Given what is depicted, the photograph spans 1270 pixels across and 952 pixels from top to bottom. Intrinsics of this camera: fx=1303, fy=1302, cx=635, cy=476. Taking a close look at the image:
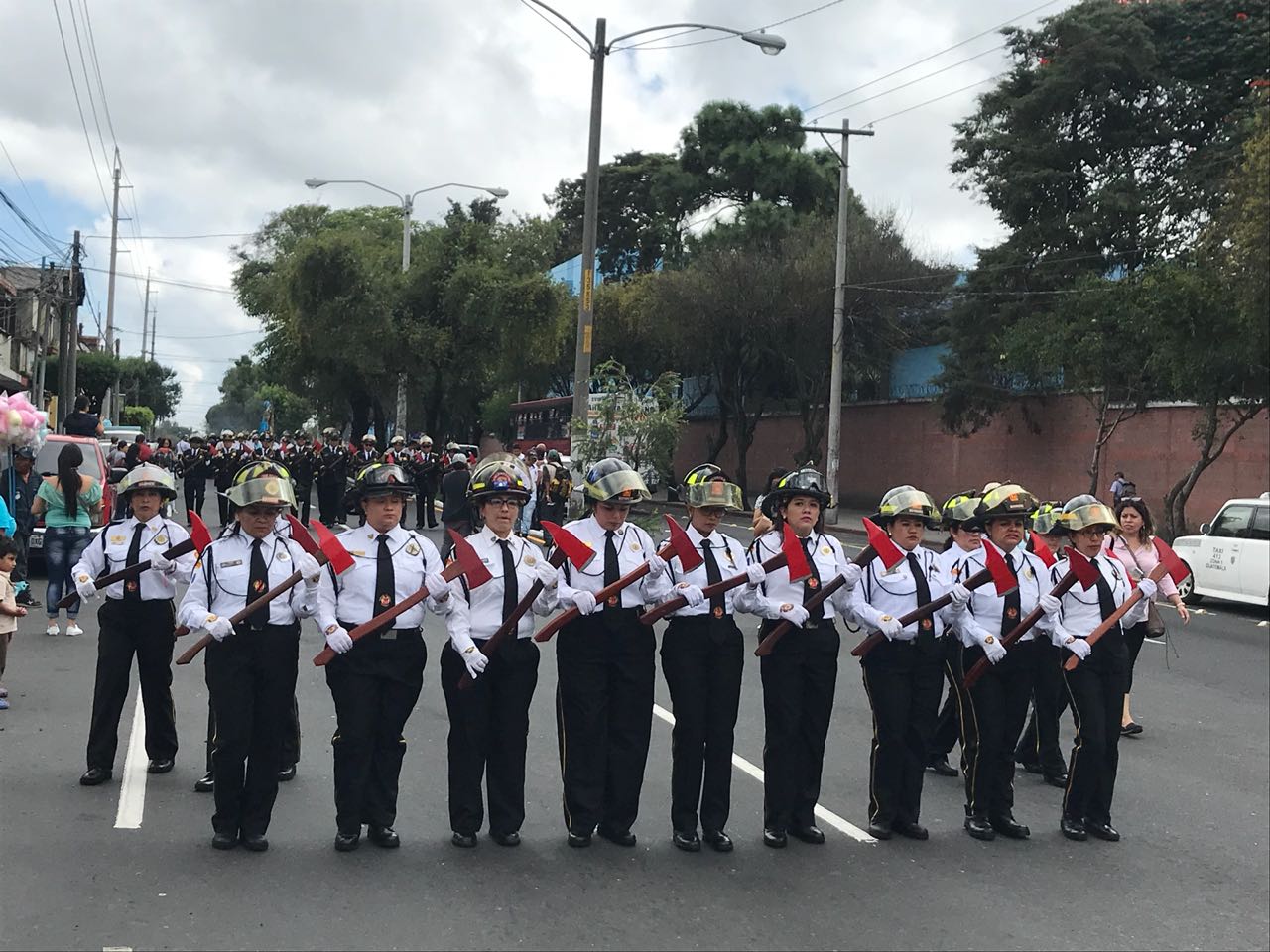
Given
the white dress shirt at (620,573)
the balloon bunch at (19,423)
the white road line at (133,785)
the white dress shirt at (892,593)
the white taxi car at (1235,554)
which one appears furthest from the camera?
the white taxi car at (1235,554)

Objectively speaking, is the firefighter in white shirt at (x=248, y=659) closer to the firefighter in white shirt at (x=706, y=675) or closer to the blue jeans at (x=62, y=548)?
the firefighter in white shirt at (x=706, y=675)

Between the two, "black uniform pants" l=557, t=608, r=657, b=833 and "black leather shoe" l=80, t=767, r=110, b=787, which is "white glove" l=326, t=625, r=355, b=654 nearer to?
"black uniform pants" l=557, t=608, r=657, b=833

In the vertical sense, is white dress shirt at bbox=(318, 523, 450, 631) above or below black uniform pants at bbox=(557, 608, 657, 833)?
above

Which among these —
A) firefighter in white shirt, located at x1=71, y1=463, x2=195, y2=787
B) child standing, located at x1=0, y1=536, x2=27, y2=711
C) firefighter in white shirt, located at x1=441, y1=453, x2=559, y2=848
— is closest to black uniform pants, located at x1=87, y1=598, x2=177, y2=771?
firefighter in white shirt, located at x1=71, y1=463, x2=195, y2=787

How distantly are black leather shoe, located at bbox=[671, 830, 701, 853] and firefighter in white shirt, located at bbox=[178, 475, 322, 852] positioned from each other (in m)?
1.98

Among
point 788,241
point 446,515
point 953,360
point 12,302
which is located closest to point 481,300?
point 788,241

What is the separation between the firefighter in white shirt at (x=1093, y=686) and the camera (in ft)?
22.8

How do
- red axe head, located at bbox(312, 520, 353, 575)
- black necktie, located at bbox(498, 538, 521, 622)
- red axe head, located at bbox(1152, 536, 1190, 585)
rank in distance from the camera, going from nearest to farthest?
red axe head, located at bbox(312, 520, 353, 575) → black necktie, located at bbox(498, 538, 521, 622) → red axe head, located at bbox(1152, 536, 1190, 585)

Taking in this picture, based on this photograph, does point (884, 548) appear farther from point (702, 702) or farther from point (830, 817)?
point (830, 817)

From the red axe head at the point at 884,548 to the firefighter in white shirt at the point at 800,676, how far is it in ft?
0.56

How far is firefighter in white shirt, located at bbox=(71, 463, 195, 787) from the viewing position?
23.1ft

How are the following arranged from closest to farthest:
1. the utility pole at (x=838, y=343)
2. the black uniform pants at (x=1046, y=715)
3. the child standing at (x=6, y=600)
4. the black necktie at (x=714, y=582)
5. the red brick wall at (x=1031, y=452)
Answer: the black necktie at (x=714, y=582) → the black uniform pants at (x=1046, y=715) → the child standing at (x=6, y=600) → the red brick wall at (x=1031, y=452) → the utility pole at (x=838, y=343)

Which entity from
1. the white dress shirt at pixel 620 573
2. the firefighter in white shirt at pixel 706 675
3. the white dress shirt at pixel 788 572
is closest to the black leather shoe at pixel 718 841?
the firefighter in white shirt at pixel 706 675

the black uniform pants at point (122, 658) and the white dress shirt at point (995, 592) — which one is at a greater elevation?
the white dress shirt at point (995, 592)
